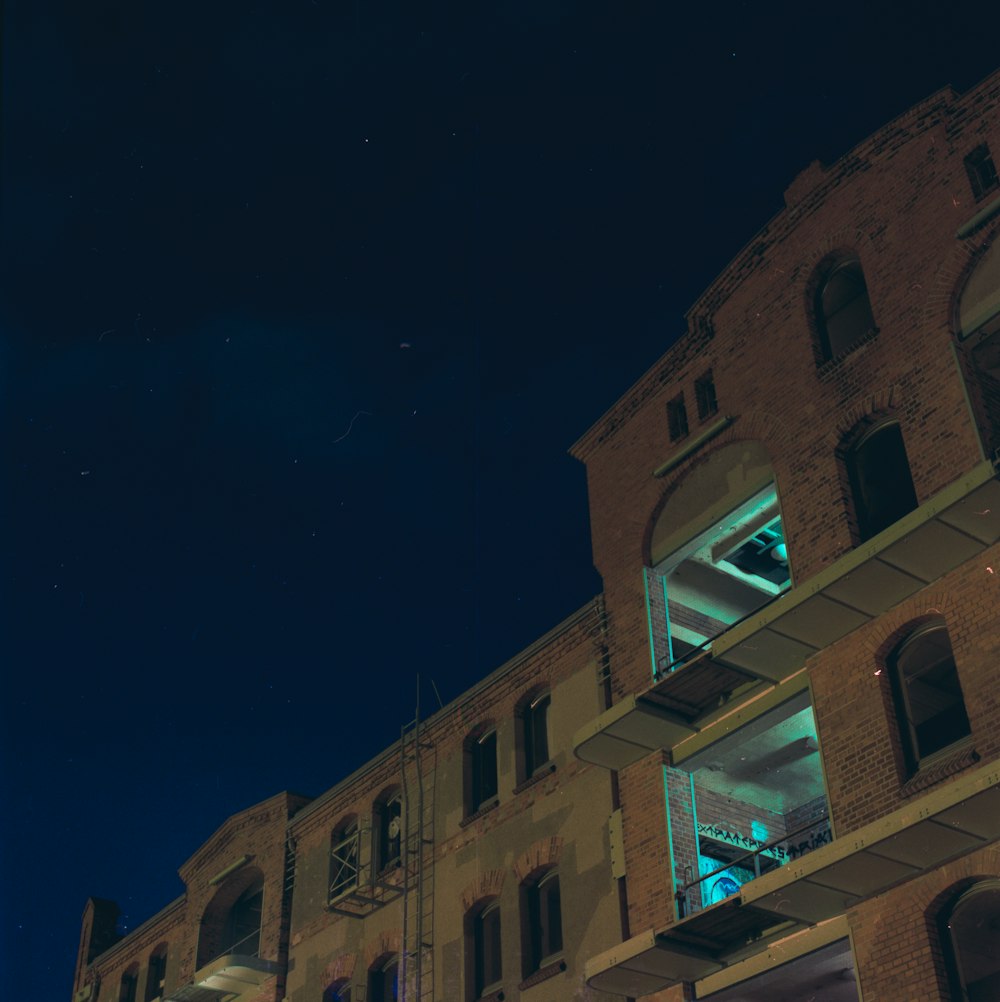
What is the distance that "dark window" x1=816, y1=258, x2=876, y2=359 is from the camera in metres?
20.3

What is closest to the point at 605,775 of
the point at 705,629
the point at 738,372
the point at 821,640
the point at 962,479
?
the point at 705,629

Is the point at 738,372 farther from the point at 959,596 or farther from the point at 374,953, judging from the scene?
the point at 374,953

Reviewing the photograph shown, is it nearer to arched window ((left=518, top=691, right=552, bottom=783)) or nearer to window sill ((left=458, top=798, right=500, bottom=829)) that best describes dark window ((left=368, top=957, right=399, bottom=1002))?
window sill ((left=458, top=798, right=500, bottom=829))

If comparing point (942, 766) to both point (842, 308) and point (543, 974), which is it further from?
point (543, 974)

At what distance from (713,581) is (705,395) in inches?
121

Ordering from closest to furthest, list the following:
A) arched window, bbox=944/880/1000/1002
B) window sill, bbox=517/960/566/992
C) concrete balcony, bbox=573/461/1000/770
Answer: arched window, bbox=944/880/1000/1002 < concrete balcony, bbox=573/461/1000/770 < window sill, bbox=517/960/566/992

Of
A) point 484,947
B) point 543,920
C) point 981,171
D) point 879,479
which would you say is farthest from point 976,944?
point 484,947

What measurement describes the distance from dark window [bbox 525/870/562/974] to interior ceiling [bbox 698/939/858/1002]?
13.7 feet

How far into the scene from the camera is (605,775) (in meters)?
21.7

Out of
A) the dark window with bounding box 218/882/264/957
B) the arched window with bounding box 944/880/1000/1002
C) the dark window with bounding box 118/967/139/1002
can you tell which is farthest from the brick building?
the dark window with bounding box 118/967/139/1002

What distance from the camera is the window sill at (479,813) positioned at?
24.1 metres

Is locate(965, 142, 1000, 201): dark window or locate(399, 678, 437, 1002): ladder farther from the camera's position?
locate(399, 678, 437, 1002): ladder

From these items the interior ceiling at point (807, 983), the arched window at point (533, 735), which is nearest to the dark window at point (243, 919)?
the arched window at point (533, 735)

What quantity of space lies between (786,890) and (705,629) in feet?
24.1
